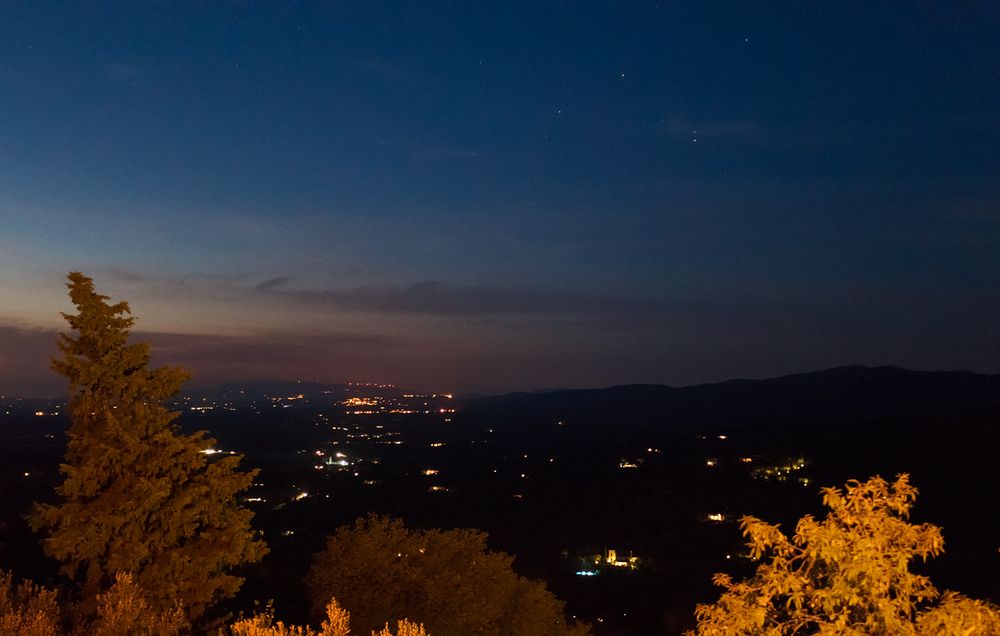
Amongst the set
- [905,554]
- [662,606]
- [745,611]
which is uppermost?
[905,554]

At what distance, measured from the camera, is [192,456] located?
17031 mm

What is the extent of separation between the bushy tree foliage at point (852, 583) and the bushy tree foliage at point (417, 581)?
12564 mm

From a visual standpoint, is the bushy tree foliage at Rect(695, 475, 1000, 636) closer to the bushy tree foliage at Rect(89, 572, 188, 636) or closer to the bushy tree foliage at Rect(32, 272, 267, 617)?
the bushy tree foliage at Rect(89, 572, 188, 636)

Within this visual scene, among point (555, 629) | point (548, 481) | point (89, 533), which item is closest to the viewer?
point (89, 533)

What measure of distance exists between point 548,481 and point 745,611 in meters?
113

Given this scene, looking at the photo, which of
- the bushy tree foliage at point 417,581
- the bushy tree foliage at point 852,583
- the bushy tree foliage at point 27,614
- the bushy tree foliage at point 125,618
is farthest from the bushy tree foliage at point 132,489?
the bushy tree foliage at point 852,583

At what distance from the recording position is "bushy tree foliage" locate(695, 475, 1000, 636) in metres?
6.74

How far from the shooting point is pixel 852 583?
7.01 m

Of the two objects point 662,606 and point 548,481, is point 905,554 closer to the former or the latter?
point 662,606

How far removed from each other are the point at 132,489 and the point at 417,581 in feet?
23.9

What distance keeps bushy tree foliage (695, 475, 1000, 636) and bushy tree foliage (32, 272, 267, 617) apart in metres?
12.2

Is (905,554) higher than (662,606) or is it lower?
higher

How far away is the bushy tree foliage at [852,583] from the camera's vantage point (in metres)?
6.74

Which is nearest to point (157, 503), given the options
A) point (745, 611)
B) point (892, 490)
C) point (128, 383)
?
point (128, 383)
